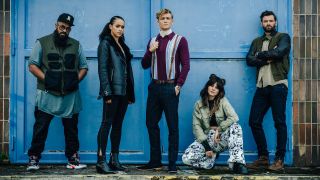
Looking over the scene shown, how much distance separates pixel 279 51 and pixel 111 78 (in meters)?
2.20

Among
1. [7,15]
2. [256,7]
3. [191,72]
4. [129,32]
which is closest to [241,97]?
[191,72]

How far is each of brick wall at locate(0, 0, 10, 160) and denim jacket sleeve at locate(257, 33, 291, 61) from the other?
349 centimetres

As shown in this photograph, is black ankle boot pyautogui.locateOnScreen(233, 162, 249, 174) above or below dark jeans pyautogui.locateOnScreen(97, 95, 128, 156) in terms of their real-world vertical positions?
below

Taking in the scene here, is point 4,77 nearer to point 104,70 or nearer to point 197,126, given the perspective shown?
point 104,70

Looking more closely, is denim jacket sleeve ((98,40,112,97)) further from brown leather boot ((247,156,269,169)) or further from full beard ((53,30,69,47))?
brown leather boot ((247,156,269,169))

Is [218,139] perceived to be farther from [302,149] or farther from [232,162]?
[302,149]

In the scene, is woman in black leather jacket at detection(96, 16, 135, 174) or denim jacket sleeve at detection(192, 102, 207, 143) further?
Result: denim jacket sleeve at detection(192, 102, 207, 143)

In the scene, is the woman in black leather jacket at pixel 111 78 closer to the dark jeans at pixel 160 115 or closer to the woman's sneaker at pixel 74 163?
the dark jeans at pixel 160 115

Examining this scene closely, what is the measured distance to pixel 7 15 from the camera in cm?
747

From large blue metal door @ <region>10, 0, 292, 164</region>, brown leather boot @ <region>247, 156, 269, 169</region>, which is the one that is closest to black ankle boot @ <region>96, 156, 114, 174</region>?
large blue metal door @ <region>10, 0, 292, 164</region>

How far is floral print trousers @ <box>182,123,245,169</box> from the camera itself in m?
6.77

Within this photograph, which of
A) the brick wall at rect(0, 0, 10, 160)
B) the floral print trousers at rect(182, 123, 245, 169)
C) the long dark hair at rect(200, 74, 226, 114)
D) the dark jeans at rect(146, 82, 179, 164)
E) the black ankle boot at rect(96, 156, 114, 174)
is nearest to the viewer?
the black ankle boot at rect(96, 156, 114, 174)

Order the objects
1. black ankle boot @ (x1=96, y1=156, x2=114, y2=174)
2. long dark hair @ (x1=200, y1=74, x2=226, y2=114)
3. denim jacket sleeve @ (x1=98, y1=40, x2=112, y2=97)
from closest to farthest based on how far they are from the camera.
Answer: denim jacket sleeve @ (x1=98, y1=40, x2=112, y2=97) → black ankle boot @ (x1=96, y1=156, x2=114, y2=174) → long dark hair @ (x1=200, y1=74, x2=226, y2=114)

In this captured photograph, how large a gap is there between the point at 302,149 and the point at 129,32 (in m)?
2.93
